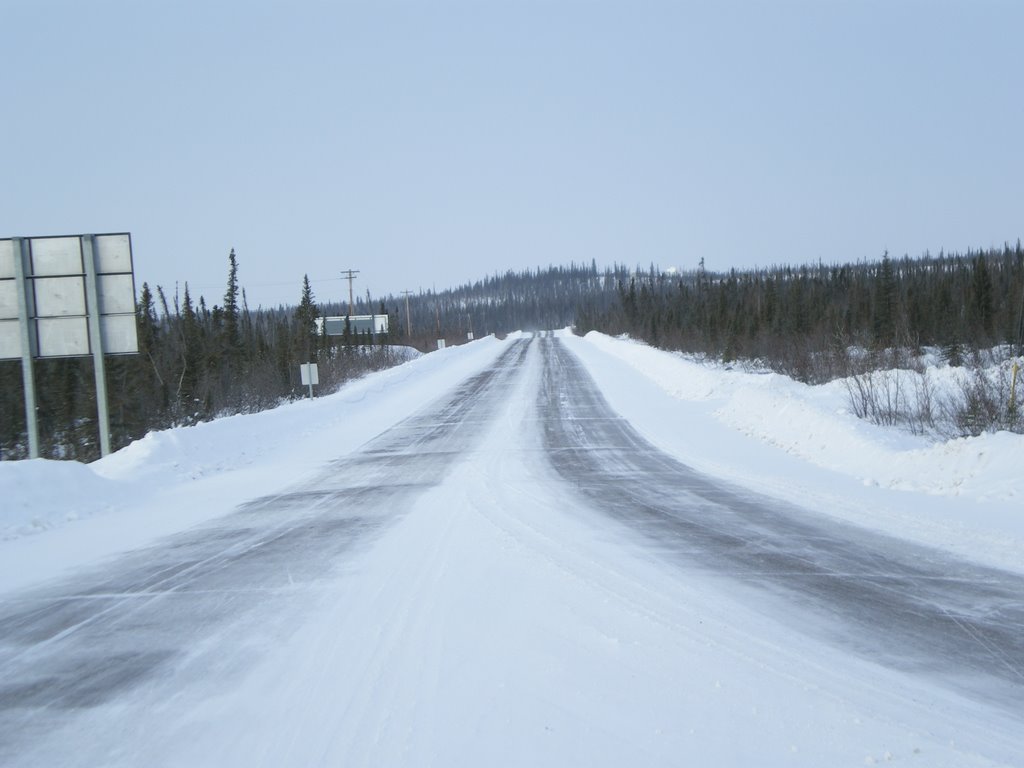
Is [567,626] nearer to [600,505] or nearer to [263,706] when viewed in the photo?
[263,706]

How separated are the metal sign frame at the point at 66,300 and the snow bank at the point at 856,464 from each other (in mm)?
10516

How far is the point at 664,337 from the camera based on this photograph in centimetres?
7481

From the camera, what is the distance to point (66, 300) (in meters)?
13.6

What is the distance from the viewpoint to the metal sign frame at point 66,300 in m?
13.4

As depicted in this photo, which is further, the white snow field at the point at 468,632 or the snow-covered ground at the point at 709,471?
the snow-covered ground at the point at 709,471

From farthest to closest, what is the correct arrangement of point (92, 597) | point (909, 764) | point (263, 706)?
point (92, 597)
point (263, 706)
point (909, 764)

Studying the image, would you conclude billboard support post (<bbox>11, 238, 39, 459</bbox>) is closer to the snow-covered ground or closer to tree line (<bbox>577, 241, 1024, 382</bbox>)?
the snow-covered ground

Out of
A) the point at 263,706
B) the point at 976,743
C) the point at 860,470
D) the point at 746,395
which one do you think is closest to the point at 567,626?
the point at 263,706

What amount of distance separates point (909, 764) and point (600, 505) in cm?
566

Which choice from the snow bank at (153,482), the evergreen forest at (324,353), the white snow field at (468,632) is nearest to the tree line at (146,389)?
the evergreen forest at (324,353)

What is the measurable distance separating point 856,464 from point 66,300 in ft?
45.3

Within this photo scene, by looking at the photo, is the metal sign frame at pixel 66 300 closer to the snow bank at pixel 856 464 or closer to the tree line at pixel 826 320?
the snow bank at pixel 856 464

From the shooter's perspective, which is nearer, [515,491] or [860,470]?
[515,491]

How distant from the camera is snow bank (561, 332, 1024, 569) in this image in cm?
739
